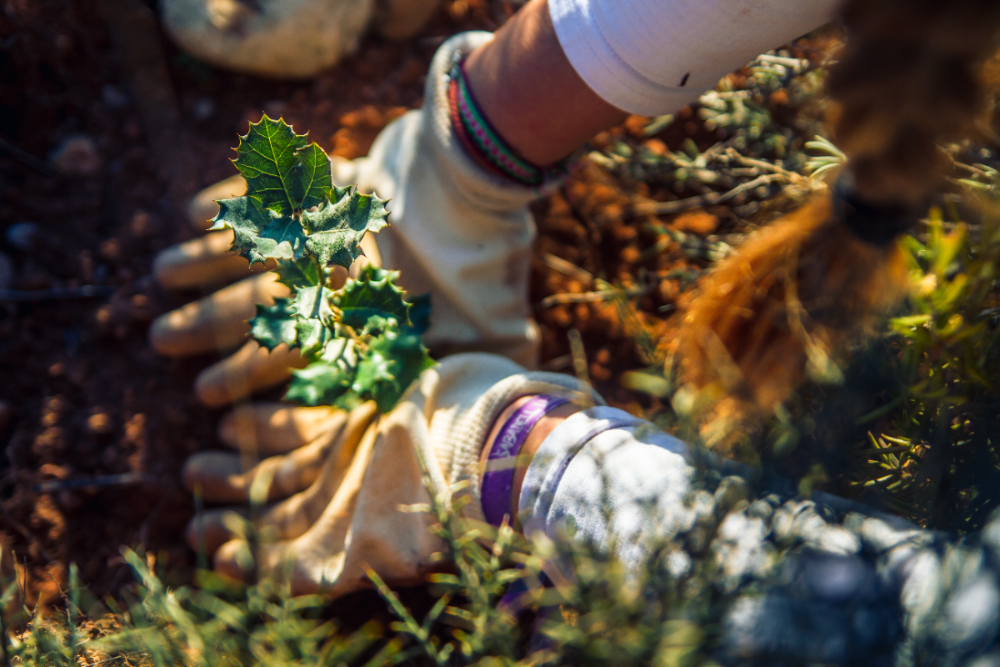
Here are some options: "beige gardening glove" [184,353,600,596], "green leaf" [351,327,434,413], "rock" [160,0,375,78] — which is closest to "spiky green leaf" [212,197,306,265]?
"green leaf" [351,327,434,413]

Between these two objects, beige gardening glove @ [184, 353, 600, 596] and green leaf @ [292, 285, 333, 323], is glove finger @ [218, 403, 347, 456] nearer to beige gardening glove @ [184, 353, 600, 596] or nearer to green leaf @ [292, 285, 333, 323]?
beige gardening glove @ [184, 353, 600, 596]

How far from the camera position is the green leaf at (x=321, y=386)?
0.80 m

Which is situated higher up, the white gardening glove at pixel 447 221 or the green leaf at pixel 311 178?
the green leaf at pixel 311 178

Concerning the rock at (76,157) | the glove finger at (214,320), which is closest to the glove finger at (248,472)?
the glove finger at (214,320)

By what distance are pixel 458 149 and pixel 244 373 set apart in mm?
588

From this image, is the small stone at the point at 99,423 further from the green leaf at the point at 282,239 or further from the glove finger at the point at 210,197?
the green leaf at the point at 282,239

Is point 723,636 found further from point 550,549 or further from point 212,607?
point 212,607

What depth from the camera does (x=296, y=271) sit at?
2.19ft

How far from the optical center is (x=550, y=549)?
0.52 meters

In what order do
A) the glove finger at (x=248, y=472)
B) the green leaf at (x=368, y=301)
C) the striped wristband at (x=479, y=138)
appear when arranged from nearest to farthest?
the green leaf at (x=368, y=301) → the striped wristband at (x=479, y=138) → the glove finger at (x=248, y=472)

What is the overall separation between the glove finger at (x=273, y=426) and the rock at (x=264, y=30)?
76 cm

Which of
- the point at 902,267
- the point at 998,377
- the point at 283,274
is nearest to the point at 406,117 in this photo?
the point at 283,274

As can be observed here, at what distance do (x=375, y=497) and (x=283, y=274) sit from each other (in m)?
0.44

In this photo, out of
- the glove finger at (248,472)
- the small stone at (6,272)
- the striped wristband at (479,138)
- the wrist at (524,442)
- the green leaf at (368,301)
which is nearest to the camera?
the green leaf at (368,301)
